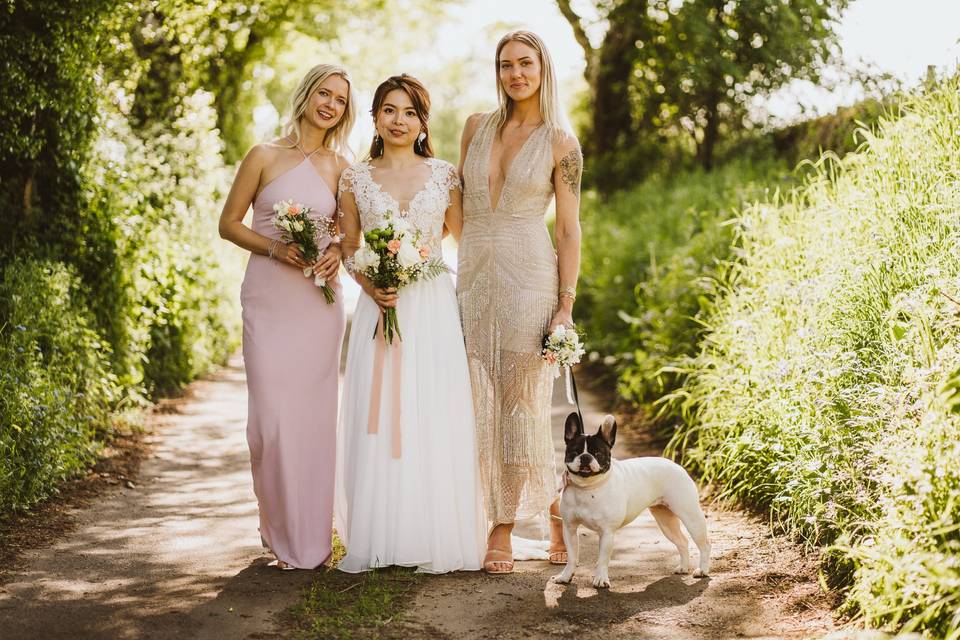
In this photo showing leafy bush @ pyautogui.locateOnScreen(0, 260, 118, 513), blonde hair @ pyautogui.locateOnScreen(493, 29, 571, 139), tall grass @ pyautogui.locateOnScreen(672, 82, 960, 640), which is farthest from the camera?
leafy bush @ pyautogui.locateOnScreen(0, 260, 118, 513)

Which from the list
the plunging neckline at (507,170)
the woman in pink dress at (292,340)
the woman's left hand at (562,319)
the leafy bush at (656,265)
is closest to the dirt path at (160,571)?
the woman in pink dress at (292,340)

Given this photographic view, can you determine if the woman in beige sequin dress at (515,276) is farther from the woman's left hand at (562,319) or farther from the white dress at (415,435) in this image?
the white dress at (415,435)

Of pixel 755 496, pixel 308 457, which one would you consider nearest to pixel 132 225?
pixel 308 457

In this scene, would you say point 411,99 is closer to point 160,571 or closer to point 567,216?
point 567,216

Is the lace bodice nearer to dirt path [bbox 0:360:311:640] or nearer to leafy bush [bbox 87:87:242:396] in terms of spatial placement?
dirt path [bbox 0:360:311:640]

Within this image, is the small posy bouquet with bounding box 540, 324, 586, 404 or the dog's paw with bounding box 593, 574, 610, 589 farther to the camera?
the small posy bouquet with bounding box 540, 324, 586, 404

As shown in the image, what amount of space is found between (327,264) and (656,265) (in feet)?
21.1

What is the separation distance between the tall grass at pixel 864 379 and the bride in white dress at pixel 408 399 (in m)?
1.73

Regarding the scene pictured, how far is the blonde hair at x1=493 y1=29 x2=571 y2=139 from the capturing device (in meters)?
5.11

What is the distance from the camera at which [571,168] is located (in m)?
5.20

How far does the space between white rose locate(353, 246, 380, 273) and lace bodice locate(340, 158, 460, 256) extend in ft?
0.75

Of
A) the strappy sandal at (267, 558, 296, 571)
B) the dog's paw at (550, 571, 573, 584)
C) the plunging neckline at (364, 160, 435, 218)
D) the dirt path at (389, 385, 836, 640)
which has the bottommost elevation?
the dirt path at (389, 385, 836, 640)

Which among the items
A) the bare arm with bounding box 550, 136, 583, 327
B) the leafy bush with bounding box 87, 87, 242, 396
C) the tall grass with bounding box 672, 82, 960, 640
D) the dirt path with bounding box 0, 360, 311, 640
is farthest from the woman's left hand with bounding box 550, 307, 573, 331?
the leafy bush with bounding box 87, 87, 242, 396

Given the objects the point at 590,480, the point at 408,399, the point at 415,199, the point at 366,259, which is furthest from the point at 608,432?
the point at 415,199
